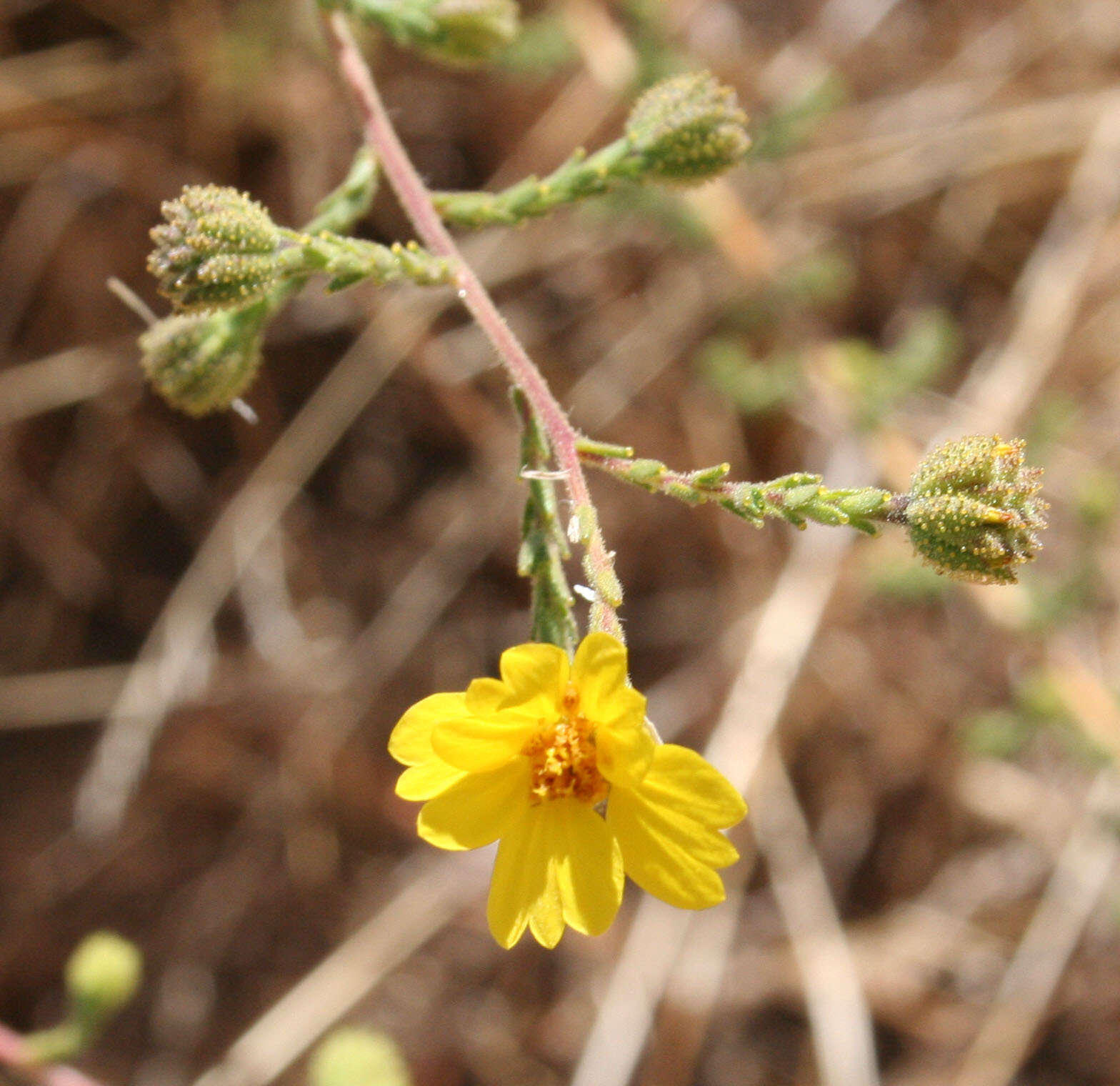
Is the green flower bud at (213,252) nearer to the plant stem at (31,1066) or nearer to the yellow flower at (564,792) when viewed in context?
the yellow flower at (564,792)

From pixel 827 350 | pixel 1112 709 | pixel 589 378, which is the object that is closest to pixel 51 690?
pixel 589 378

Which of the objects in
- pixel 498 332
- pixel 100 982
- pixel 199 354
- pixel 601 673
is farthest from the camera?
pixel 100 982

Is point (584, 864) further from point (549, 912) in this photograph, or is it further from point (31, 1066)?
point (31, 1066)

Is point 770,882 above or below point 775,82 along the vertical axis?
below

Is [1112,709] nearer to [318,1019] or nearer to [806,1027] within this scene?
[806,1027]

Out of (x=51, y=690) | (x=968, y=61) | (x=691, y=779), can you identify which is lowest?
(x=691, y=779)

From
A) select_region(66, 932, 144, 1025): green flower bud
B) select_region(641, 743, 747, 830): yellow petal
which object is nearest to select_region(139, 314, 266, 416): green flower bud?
select_region(641, 743, 747, 830): yellow petal

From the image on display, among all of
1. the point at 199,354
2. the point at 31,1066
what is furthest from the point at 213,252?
the point at 31,1066

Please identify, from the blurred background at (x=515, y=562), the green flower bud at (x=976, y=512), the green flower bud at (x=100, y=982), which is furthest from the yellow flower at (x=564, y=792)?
the blurred background at (x=515, y=562)
